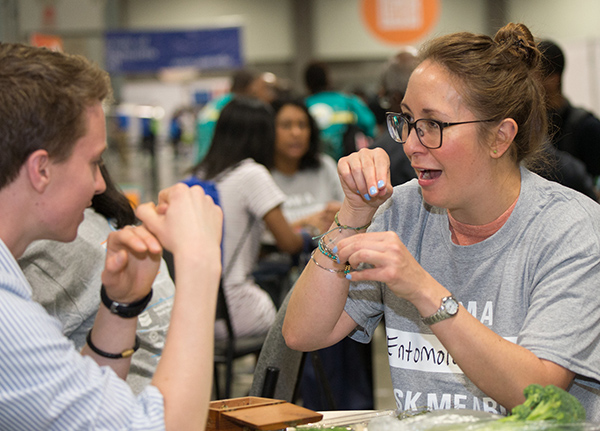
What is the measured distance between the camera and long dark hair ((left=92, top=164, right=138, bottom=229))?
177 centimetres

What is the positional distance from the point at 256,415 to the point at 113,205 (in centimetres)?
86

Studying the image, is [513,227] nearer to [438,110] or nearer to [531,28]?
[438,110]

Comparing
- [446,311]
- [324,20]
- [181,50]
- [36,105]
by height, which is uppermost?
[324,20]

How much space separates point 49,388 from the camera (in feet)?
3.08

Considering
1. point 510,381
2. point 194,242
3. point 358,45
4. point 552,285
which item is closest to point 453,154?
point 552,285

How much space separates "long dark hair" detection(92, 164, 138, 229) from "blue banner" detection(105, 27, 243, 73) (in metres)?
7.30

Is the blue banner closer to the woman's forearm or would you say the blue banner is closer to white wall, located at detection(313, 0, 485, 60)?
white wall, located at detection(313, 0, 485, 60)

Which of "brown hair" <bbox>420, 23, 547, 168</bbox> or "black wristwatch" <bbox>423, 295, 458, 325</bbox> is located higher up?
"brown hair" <bbox>420, 23, 547, 168</bbox>

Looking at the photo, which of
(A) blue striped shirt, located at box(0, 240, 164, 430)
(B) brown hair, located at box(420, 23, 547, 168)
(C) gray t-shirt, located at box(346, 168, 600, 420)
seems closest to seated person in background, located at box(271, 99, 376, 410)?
(C) gray t-shirt, located at box(346, 168, 600, 420)

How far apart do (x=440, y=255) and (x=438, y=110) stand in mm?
333

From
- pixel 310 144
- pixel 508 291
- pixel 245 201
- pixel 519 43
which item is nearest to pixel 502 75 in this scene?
pixel 519 43

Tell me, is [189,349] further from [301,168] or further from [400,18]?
[400,18]

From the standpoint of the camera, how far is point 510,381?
1196mm

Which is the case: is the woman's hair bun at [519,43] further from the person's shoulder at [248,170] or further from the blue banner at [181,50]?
the blue banner at [181,50]
